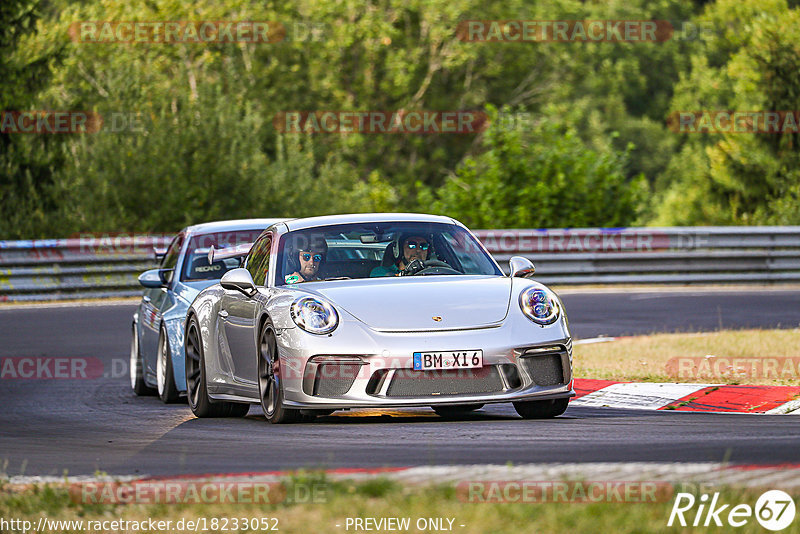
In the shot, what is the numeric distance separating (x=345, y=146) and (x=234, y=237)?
4050 centimetres

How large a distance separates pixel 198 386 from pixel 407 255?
1993 millimetres

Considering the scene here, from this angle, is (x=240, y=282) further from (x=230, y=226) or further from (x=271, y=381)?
(x=230, y=226)

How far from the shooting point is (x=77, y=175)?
98.9 ft

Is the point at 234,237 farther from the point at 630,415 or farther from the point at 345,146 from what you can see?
the point at 345,146

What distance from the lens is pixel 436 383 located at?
8.95 metres

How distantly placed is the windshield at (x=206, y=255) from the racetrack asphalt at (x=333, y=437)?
1167 mm

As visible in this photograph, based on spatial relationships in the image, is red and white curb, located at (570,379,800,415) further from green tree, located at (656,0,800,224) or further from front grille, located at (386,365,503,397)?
green tree, located at (656,0,800,224)

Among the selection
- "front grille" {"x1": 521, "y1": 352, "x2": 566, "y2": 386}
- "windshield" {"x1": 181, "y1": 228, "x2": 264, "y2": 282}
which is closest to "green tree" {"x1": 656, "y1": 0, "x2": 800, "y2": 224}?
"windshield" {"x1": 181, "y1": 228, "x2": 264, "y2": 282}

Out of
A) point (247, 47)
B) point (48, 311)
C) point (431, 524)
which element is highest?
point (247, 47)

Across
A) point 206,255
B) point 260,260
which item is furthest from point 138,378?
point 260,260

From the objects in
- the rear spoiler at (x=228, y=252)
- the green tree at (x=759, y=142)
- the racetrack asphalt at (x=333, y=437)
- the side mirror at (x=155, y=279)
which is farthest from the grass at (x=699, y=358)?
the green tree at (x=759, y=142)

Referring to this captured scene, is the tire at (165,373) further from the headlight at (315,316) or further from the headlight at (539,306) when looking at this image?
the headlight at (539,306)

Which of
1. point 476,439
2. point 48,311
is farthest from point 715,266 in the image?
point 476,439

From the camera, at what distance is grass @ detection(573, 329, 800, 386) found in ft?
39.7
